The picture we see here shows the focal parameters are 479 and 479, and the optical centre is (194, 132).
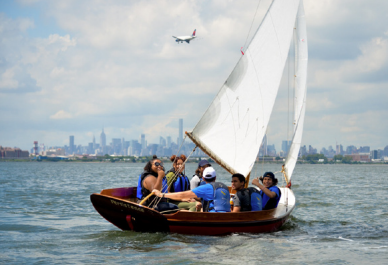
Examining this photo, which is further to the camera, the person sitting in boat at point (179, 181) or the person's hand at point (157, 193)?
the person sitting in boat at point (179, 181)

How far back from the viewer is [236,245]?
1221 centimetres

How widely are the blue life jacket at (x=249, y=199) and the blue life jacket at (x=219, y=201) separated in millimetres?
555

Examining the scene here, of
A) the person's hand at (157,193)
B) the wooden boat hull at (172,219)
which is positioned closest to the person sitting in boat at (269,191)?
the wooden boat hull at (172,219)

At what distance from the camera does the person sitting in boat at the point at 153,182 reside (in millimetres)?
12514

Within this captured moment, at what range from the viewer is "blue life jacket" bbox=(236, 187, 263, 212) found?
1331cm

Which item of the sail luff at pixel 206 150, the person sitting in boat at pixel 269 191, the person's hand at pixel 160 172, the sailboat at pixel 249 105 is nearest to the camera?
the person's hand at pixel 160 172

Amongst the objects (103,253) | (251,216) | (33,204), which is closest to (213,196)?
(251,216)

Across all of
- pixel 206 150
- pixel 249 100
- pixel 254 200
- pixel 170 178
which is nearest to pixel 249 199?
pixel 254 200

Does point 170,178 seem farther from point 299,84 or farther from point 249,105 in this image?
point 299,84

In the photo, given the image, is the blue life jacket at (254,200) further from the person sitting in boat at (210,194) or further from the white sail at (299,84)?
the white sail at (299,84)

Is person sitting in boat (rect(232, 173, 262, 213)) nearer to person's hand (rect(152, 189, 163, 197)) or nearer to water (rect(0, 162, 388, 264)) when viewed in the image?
water (rect(0, 162, 388, 264))

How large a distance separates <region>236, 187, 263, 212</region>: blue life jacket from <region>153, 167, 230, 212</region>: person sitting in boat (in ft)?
1.83

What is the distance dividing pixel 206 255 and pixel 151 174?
2732mm

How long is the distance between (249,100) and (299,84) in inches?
175
